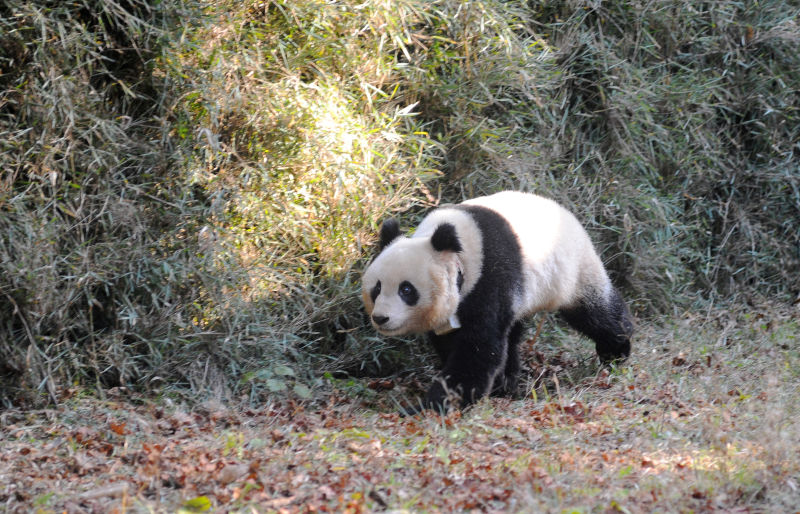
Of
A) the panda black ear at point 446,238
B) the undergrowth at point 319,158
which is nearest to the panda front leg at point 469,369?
the panda black ear at point 446,238

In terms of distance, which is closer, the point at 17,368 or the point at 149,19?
the point at 17,368

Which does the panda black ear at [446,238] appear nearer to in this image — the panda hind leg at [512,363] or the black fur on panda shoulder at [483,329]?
the black fur on panda shoulder at [483,329]

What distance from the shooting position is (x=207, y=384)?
5207mm

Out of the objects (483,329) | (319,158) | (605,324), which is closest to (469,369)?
(483,329)

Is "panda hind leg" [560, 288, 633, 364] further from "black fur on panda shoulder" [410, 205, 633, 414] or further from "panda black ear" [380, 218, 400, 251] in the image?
"panda black ear" [380, 218, 400, 251]

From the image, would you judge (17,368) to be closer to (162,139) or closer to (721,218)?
(162,139)

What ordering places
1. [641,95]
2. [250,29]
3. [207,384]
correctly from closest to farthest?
[207,384] → [250,29] → [641,95]

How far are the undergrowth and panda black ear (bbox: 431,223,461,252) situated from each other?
1.08 metres

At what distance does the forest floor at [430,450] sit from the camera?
11.1ft

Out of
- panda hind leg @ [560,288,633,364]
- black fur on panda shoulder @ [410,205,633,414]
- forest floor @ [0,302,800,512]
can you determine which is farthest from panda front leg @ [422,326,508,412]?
panda hind leg @ [560,288,633,364]

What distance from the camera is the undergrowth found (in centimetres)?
500

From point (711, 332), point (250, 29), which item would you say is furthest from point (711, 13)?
point (250, 29)

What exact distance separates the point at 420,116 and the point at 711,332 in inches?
107

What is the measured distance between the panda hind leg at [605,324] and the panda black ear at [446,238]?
131 cm
